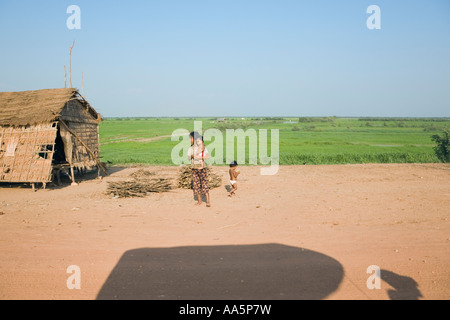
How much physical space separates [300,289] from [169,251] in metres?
2.19

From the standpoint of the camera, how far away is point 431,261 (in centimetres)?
439

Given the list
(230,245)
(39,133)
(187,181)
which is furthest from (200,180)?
(39,133)

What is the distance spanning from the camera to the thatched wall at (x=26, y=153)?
33.3 feet

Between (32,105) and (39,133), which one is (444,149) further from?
(32,105)

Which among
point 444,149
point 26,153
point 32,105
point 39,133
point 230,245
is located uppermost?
→ point 32,105

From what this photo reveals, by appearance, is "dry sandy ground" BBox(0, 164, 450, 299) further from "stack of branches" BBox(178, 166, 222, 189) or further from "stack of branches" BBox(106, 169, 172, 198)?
"stack of branches" BBox(178, 166, 222, 189)

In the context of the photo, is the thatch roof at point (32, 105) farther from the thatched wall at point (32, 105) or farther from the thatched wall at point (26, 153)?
the thatched wall at point (26, 153)

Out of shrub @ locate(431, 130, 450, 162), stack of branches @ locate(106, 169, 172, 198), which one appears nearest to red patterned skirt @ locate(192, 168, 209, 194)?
stack of branches @ locate(106, 169, 172, 198)

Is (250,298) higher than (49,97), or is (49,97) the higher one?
(49,97)

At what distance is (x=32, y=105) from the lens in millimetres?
11328

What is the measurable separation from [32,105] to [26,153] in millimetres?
2044

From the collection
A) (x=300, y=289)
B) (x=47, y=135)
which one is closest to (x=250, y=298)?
(x=300, y=289)

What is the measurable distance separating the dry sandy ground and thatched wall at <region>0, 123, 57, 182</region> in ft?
3.31
